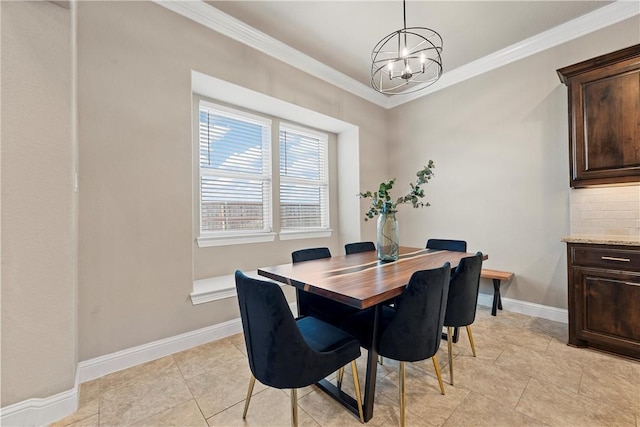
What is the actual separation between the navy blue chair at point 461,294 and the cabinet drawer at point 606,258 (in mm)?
1141

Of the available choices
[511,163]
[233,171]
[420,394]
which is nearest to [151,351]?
[233,171]

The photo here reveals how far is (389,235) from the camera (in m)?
2.15

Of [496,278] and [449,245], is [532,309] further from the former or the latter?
[449,245]

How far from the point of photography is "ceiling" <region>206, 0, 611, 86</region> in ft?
8.14

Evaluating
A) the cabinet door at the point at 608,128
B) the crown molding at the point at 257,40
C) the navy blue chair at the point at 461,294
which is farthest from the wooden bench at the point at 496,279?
the crown molding at the point at 257,40

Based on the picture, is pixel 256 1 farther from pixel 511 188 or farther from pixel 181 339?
pixel 511 188

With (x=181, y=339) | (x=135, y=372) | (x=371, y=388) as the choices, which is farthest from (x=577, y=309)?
(x=135, y=372)

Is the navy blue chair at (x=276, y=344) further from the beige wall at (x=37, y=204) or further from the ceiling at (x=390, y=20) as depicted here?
the ceiling at (x=390, y=20)

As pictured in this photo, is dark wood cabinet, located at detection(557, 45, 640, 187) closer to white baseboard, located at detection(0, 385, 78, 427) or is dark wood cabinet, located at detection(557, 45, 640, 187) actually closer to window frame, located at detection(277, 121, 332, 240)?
window frame, located at detection(277, 121, 332, 240)

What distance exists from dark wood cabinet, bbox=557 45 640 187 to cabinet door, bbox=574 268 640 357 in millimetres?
825

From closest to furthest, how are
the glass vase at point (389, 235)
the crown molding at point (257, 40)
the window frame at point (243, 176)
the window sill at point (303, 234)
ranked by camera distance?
the glass vase at point (389, 235) → the crown molding at point (257, 40) → the window frame at point (243, 176) → the window sill at point (303, 234)

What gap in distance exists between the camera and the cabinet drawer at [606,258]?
2041 millimetres

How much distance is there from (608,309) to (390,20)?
324cm

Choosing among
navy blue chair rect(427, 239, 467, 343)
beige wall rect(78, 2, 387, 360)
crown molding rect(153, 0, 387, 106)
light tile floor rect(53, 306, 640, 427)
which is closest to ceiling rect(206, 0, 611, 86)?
crown molding rect(153, 0, 387, 106)
